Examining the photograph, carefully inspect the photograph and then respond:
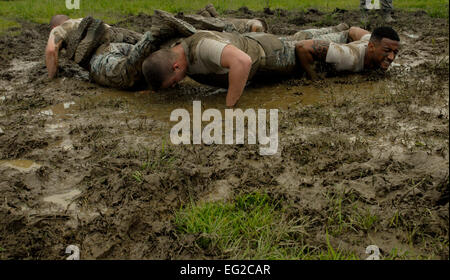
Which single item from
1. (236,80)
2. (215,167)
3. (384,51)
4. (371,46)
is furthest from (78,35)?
(384,51)

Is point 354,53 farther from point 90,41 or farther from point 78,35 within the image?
point 78,35

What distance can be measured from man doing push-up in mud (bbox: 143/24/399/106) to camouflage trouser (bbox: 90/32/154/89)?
13.8 inches

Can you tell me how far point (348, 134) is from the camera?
310 centimetres

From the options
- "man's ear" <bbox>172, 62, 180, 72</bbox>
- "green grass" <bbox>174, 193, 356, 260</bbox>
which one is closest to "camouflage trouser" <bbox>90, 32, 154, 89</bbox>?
"man's ear" <bbox>172, 62, 180, 72</bbox>

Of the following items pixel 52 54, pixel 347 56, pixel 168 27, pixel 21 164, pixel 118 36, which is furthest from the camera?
pixel 118 36

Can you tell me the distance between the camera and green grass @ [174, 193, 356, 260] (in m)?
1.85

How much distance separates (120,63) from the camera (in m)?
4.65

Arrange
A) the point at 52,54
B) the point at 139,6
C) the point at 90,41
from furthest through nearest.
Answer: the point at 139,6
the point at 52,54
the point at 90,41

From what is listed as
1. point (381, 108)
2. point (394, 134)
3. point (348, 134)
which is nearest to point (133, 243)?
point (348, 134)

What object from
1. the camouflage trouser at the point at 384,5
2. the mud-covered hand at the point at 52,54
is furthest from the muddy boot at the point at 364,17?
the mud-covered hand at the point at 52,54

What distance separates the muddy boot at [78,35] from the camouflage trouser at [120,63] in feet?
0.89

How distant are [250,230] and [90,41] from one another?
3.88 m

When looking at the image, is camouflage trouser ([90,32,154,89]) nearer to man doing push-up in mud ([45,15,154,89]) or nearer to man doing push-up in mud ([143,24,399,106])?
man doing push-up in mud ([45,15,154,89])
